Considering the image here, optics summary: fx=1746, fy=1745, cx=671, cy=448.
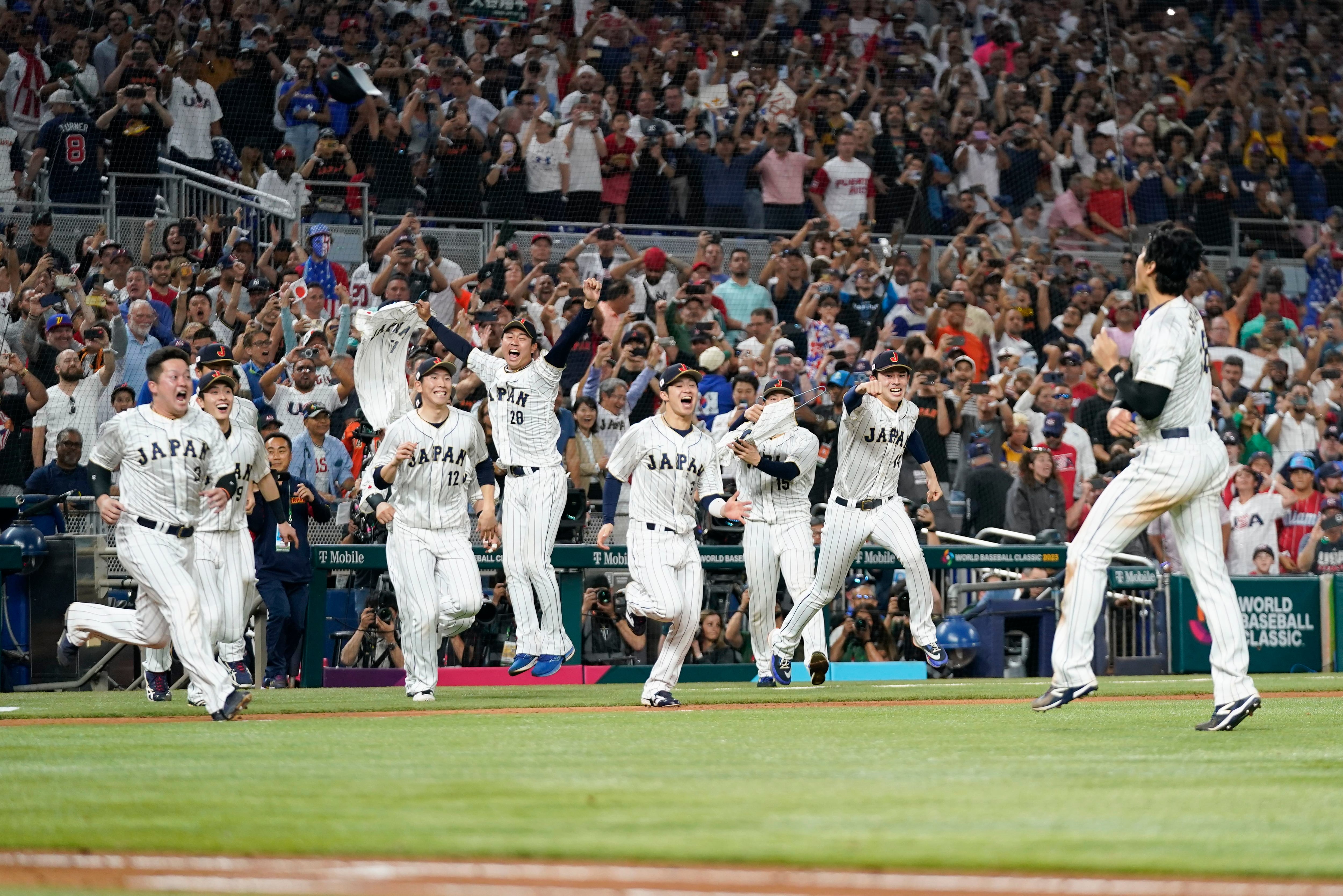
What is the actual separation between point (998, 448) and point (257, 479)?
8242mm

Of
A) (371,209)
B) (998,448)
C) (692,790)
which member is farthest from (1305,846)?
(371,209)

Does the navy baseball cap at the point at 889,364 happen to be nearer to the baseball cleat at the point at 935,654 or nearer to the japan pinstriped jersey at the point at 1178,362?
the baseball cleat at the point at 935,654

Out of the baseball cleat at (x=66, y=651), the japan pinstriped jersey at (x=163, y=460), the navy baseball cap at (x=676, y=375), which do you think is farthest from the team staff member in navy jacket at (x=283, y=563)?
the japan pinstriped jersey at (x=163, y=460)

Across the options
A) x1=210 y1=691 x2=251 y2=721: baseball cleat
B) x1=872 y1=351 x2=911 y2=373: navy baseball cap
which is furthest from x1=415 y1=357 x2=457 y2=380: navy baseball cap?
x1=210 y1=691 x2=251 y2=721: baseball cleat

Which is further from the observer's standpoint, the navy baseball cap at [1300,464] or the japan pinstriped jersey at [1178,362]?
the navy baseball cap at [1300,464]

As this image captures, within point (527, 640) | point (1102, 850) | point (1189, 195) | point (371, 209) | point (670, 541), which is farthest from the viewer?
point (1189, 195)

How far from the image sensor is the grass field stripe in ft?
32.8

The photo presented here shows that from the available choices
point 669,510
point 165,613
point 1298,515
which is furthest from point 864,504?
point 1298,515

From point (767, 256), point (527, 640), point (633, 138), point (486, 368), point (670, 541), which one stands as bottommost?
point (527, 640)

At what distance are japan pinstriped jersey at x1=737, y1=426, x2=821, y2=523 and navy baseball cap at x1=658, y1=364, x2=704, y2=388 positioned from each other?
5.76 ft

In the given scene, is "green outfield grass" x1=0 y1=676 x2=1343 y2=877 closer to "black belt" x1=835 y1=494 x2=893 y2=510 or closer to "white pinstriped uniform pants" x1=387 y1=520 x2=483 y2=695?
"white pinstriped uniform pants" x1=387 y1=520 x2=483 y2=695

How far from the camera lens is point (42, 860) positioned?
15.3 feet

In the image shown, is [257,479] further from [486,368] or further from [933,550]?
[933,550]

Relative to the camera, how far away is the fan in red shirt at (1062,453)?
17531mm
